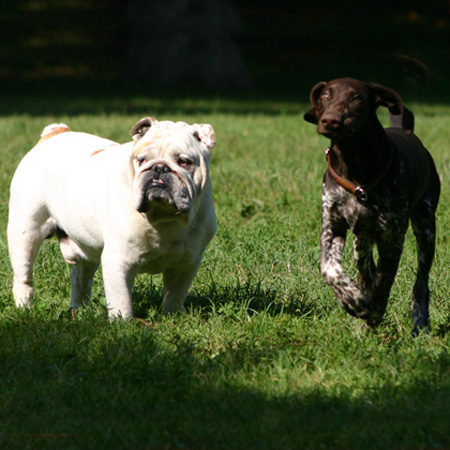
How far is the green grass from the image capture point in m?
3.87

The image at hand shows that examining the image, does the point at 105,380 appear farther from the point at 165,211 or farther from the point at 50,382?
the point at 165,211

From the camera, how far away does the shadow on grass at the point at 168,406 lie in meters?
3.80

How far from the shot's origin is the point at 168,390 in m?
4.30

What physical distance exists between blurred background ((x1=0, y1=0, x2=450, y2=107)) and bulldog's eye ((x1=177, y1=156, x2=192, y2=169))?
16538 mm

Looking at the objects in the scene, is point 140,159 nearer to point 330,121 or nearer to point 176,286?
point 176,286

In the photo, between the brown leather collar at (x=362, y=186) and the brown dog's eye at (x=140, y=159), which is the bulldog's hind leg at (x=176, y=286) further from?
the brown leather collar at (x=362, y=186)

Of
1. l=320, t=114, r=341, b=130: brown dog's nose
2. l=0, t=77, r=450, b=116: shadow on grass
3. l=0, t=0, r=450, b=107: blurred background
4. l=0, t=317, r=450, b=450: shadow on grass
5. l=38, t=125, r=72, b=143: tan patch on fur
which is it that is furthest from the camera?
l=0, t=0, r=450, b=107: blurred background

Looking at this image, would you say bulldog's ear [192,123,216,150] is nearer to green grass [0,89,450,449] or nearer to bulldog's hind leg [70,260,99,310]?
green grass [0,89,450,449]

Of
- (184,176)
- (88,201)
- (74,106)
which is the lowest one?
(74,106)

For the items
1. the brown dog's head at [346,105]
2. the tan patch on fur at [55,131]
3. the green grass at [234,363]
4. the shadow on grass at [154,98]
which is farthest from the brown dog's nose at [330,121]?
the shadow on grass at [154,98]

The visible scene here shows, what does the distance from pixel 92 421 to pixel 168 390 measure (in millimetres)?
481

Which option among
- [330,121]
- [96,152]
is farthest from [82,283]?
[330,121]

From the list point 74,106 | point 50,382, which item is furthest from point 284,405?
point 74,106

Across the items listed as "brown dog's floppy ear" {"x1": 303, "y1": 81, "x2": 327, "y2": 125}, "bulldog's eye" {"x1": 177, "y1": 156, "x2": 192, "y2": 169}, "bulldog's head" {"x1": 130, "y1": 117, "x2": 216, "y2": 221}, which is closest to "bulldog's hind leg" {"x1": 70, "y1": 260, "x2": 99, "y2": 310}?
"bulldog's head" {"x1": 130, "y1": 117, "x2": 216, "y2": 221}
